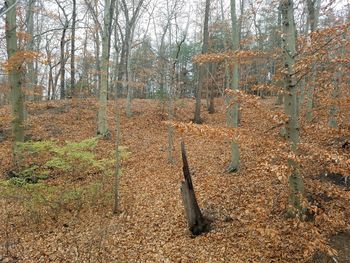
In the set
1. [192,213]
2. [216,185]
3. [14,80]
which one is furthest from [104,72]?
[192,213]

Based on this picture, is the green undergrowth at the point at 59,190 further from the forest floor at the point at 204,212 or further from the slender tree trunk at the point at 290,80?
the slender tree trunk at the point at 290,80

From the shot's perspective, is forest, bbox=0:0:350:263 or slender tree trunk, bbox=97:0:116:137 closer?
forest, bbox=0:0:350:263

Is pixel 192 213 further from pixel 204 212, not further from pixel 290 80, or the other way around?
pixel 290 80

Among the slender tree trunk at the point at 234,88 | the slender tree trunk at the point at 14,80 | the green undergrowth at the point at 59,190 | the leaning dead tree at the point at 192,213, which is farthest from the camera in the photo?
the slender tree trunk at the point at 14,80

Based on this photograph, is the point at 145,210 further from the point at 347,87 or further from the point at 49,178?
the point at 347,87

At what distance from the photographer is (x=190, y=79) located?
117ft

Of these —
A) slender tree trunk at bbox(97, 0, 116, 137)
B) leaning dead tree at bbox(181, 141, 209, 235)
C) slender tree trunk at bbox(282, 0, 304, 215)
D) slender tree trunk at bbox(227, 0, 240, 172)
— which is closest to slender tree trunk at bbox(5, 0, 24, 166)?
slender tree trunk at bbox(97, 0, 116, 137)

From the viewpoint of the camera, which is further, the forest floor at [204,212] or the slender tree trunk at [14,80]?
the slender tree trunk at [14,80]

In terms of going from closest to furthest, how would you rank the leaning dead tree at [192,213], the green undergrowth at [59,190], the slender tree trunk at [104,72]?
the leaning dead tree at [192,213]
the green undergrowth at [59,190]
the slender tree trunk at [104,72]

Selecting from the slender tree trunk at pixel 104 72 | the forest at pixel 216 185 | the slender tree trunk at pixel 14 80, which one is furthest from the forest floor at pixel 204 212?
the slender tree trunk at pixel 104 72

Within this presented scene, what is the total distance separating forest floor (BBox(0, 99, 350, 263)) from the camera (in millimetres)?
5332

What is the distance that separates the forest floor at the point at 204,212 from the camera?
5332 mm

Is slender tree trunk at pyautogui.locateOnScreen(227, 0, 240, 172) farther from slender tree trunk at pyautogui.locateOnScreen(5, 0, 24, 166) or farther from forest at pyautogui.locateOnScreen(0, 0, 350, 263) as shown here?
slender tree trunk at pyautogui.locateOnScreen(5, 0, 24, 166)

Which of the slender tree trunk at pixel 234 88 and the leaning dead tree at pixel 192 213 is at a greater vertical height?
the slender tree trunk at pixel 234 88
